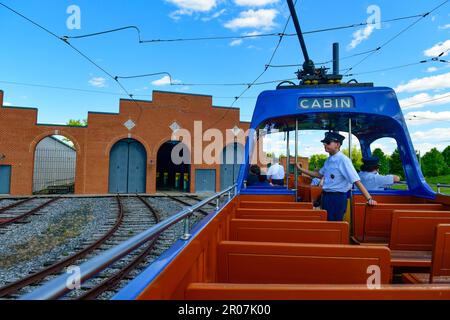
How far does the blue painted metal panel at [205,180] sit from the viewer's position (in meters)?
24.0

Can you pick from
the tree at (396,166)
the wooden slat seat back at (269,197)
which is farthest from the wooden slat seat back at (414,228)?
the tree at (396,166)

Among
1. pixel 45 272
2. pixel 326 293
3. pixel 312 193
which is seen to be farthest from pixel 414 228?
pixel 45 272

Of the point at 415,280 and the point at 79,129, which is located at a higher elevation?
the point at 79,129

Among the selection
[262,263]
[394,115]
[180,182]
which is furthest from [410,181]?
[180,182]

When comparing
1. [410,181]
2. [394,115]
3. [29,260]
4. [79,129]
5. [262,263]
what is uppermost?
[79,129]

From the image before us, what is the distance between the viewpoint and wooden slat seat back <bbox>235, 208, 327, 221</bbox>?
3569 millimetres

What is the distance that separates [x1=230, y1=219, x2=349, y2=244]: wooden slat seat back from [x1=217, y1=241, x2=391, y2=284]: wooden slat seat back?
73cm

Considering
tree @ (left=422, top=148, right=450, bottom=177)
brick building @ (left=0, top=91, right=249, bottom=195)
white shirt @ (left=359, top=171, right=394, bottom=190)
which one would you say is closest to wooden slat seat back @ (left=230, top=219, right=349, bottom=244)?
white shirt @ (left=359, top=171, right=394, bottom=190)

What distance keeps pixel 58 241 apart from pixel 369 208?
7500mm

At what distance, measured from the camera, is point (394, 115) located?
485 cm

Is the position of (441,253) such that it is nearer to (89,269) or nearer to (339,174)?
(339,174)

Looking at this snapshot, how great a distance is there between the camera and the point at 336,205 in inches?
156

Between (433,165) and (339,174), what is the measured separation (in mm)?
60728

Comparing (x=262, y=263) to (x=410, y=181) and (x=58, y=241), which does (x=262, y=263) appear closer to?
(x=410, y=181)
